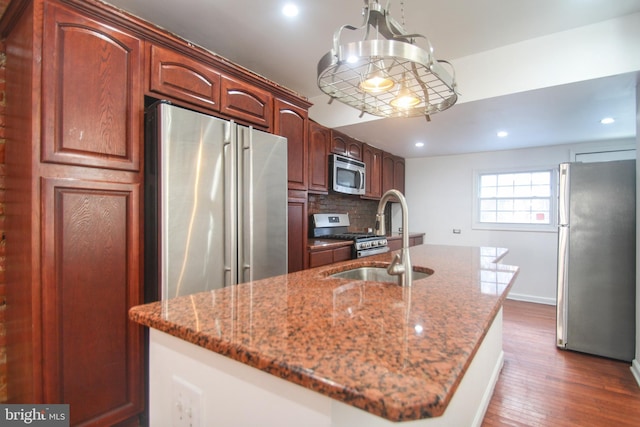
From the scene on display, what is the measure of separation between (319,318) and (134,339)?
1315 mm

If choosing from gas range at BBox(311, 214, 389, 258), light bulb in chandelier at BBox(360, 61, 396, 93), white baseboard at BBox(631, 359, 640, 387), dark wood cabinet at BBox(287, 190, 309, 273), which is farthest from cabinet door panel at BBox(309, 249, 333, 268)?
white baseboard at BBox(631, 359, 640, 387)

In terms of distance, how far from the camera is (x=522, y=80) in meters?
2.36

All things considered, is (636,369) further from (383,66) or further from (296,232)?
(383,66)

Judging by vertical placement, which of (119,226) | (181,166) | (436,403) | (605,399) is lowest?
(605,399)

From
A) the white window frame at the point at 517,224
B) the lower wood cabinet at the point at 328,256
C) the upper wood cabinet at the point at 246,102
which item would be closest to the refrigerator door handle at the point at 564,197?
the white window frame at the point at 517,224

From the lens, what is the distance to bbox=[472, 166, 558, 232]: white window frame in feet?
13.9

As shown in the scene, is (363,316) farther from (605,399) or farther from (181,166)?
(605,399)

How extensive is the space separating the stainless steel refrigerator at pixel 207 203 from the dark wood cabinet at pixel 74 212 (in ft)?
0.42

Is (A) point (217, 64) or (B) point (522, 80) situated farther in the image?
(B) point (522, 80)

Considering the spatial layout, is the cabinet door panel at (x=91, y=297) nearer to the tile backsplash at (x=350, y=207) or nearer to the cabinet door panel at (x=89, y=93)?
the cabinet door panel at (x=89, y=93)

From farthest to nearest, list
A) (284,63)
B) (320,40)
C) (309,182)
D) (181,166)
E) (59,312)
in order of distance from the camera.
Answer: (309,182), (284,63), (320,40), (181,166), (59,312)

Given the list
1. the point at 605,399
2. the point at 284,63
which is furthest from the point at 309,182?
the point at 605,399

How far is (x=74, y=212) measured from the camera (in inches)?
57.6

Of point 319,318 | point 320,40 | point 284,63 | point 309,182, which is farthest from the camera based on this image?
point 309,182
